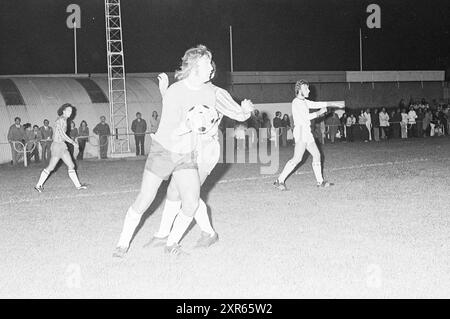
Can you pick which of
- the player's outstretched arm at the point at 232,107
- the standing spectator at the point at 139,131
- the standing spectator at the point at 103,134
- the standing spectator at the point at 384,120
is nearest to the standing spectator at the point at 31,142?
the standing spectator at the point at 103,134

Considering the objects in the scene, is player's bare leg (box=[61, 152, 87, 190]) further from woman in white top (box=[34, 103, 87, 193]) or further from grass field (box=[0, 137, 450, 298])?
grass field (box=[0, 137, 450, 298])

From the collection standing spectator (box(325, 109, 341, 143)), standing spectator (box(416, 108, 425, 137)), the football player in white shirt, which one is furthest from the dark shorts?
standing spectator (box(416, 108, 425, 137))

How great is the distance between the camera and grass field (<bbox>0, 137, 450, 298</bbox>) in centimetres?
571

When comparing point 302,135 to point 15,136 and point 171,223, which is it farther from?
point 15,136

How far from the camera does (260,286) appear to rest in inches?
225

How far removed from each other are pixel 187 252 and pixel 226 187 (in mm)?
6645

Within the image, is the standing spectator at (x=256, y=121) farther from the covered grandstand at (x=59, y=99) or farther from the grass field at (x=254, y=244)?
the grass field at (x=254, y=244)

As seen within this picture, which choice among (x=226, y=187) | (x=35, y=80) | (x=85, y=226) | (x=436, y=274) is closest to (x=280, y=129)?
(x=35, y=80)

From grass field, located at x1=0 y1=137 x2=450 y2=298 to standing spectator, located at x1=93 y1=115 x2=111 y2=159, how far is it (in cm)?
1226

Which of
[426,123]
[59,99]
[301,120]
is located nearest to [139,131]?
[59,99]

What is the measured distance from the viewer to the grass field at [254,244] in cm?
571

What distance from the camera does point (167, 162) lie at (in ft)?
22.8

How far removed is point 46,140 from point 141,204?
760 inches
